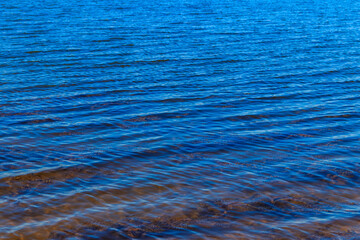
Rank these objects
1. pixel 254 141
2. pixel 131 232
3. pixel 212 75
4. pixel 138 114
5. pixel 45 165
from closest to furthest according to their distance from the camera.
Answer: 1. pixel 131 232
2. pixel 45 165
3. pixel 254 141
4. pixel 138 114
5. pixel 212 75

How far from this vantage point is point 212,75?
17.8 meters

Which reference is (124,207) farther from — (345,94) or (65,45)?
(65,45)

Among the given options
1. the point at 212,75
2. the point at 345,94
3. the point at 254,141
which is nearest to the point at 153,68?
the point at 212,75

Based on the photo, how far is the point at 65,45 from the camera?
A: 74.1 ft

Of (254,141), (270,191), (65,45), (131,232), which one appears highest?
(65,45)

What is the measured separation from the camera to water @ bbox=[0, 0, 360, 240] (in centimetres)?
764

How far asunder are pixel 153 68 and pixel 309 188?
1095 cm

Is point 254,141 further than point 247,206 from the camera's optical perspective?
Yes

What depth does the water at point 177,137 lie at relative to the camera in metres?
7.64

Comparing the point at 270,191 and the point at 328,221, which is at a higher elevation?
the point at 270,191

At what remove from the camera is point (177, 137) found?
1130cm

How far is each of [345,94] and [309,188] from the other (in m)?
7.75

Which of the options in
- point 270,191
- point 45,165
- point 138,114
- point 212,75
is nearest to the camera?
point 270,191

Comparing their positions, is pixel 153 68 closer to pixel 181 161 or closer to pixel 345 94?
pixel 345 94
